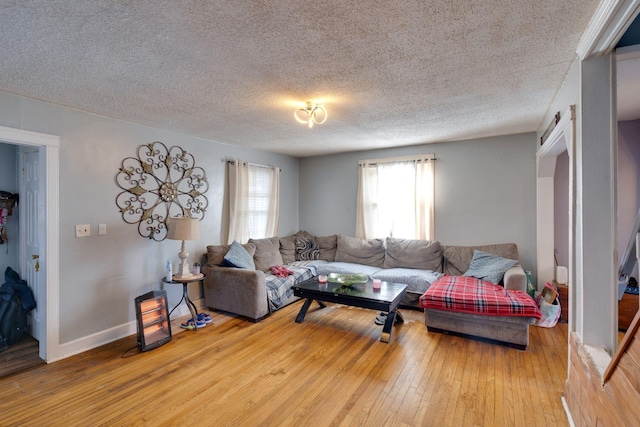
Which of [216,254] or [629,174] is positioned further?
[216,254]

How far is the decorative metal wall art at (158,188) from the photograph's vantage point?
329cm

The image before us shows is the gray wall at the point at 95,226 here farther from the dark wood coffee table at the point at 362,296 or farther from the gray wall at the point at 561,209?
the gray wall at the point at 561,209


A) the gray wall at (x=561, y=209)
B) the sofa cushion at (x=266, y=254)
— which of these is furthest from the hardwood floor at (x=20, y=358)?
the gray wall at (x=561, y=209)

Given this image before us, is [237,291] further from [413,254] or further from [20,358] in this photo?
[413,254]

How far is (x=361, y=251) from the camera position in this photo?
190 inches

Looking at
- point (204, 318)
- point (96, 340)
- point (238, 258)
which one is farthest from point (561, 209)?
point (96, 340)

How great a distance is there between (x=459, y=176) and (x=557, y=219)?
130 cm

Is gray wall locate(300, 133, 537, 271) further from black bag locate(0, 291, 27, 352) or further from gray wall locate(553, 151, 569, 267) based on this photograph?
black bag locate(0, 291, 27, 352)

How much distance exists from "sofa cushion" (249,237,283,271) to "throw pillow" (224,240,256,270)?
0.89 ft

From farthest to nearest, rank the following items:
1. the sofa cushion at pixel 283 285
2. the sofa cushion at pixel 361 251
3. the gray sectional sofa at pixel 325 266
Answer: the sofa cushion at pixel 361 251, the sofa cushion at pixel 283 285, the gray sectional sofa at pixel 325 266

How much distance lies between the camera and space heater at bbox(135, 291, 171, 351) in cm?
283

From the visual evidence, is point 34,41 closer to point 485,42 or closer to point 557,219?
point 485,42

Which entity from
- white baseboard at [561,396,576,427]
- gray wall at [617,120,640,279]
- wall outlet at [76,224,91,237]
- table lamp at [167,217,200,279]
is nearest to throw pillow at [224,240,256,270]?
table lamp at [167,217,200,279]

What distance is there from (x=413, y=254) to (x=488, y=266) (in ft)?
3.24
